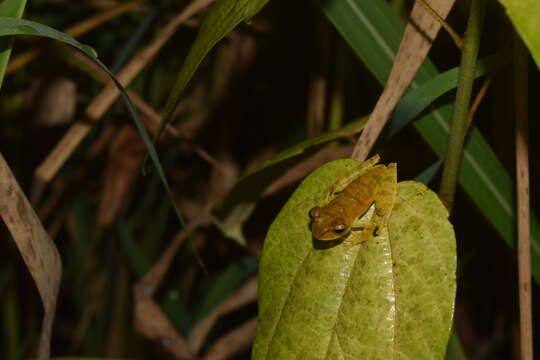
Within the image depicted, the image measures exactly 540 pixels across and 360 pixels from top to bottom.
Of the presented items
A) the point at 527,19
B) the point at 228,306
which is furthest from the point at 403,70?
the point at 228,306

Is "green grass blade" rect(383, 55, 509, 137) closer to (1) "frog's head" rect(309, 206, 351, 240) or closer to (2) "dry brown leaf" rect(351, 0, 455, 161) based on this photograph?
(2) "dry brown leaf" rect(351, 0, 455, 161)

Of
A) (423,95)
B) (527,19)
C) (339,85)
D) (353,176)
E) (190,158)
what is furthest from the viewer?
(190,158)

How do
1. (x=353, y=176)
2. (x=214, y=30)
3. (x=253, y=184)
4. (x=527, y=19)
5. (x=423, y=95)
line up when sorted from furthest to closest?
(x=253, y=184)
(x=423, y=95)
(x=353, y=176)
(x=214, y=30)
(x=527, y=19)

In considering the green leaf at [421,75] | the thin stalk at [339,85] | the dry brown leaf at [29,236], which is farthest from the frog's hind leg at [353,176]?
the thin stalk at [339,85]

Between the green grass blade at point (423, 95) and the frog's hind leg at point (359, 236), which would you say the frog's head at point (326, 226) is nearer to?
the frog's hind leg at point (359, 236)

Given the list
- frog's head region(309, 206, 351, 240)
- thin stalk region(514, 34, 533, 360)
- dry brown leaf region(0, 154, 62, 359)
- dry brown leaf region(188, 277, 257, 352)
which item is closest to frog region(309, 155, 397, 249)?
frog's head region(309, 206, 351, 240)

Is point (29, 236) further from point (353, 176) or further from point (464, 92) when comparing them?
point (464, 92)
